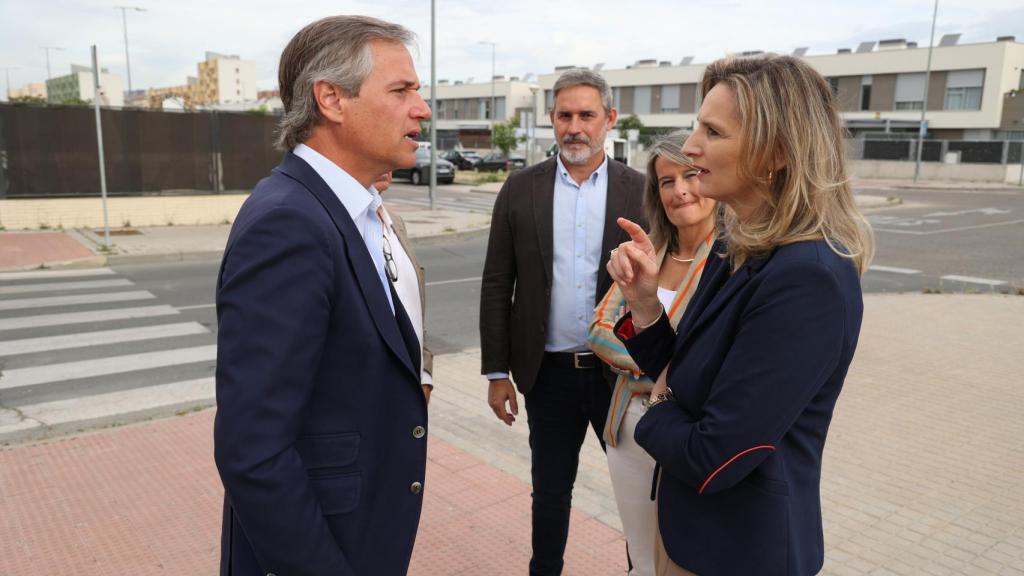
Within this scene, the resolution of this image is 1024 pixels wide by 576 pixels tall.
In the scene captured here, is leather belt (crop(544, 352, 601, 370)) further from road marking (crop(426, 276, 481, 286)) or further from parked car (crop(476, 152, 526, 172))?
parked car (crop(476, 152, 526, 172))

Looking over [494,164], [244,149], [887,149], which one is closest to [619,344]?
[244,149]

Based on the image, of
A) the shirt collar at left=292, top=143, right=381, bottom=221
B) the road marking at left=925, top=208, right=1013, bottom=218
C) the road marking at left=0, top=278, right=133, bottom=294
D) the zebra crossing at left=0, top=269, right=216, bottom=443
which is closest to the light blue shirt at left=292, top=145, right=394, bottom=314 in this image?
the shirt collar at left=292, top=143, right=381, bottom=221

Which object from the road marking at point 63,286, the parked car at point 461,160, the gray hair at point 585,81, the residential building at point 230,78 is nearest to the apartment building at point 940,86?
the parked car at point 461,160

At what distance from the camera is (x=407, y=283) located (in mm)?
1950

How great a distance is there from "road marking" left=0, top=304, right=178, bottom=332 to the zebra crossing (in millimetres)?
10

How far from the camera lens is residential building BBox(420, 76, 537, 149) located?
85312mm

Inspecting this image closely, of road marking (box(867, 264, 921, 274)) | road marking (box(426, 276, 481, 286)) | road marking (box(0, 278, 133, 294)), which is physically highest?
road marking (box(0, 278, 133, 294))

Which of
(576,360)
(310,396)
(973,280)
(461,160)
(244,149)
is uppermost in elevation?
(244,149)

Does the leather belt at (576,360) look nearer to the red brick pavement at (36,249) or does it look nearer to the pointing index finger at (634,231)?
the pointing index finger at (634,231)

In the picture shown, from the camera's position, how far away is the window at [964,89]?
50.9 metres

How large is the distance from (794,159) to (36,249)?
1420 cm

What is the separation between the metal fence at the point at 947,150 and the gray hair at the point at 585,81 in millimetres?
40845

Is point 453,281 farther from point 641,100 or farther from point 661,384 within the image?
point 641,100

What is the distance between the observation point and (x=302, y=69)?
1774 mm
